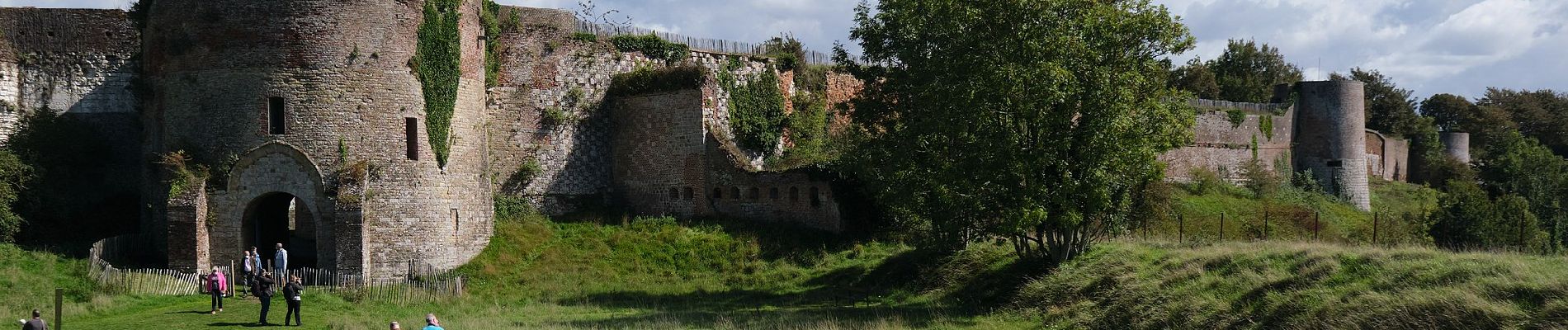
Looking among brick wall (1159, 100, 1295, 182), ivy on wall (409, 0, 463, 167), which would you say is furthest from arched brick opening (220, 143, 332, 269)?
brick wall (1159, 100, 1295, 182)

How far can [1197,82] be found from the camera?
188ft

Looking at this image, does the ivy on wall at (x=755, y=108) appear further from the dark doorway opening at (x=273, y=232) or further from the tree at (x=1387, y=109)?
the tree at (x=1387, y=109)

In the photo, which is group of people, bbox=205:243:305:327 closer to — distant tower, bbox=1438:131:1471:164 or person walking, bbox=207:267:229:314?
person walking, bbox=207:267:229:314

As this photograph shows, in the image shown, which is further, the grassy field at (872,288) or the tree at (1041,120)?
the tree at (1041,120)

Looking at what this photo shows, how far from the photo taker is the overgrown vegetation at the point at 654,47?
34156 millimetres

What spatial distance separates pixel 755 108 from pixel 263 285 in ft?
54.4

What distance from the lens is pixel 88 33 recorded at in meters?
30.3

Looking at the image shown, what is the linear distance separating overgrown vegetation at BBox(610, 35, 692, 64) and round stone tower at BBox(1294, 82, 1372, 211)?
91.9ft

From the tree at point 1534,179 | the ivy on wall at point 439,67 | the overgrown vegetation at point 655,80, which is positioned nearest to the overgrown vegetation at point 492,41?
the ivy on wall at point 439,67

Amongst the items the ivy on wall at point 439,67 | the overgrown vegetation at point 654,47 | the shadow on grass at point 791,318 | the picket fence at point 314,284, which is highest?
the overgrown vegetation at point 654,47

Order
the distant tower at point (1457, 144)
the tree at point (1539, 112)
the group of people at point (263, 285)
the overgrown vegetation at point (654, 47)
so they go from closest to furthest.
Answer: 1. the group of people at point (263, 285)
2. the overgrown vegetation at point (654, 47)
3. the distant tower at point (1457, 144)
4. the tree at point (1539, 112)

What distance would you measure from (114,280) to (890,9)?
1729 cm

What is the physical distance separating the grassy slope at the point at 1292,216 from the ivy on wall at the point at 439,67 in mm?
17553

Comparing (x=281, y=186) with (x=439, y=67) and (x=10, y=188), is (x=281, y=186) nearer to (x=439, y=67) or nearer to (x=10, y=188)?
(x=439, y=67)
